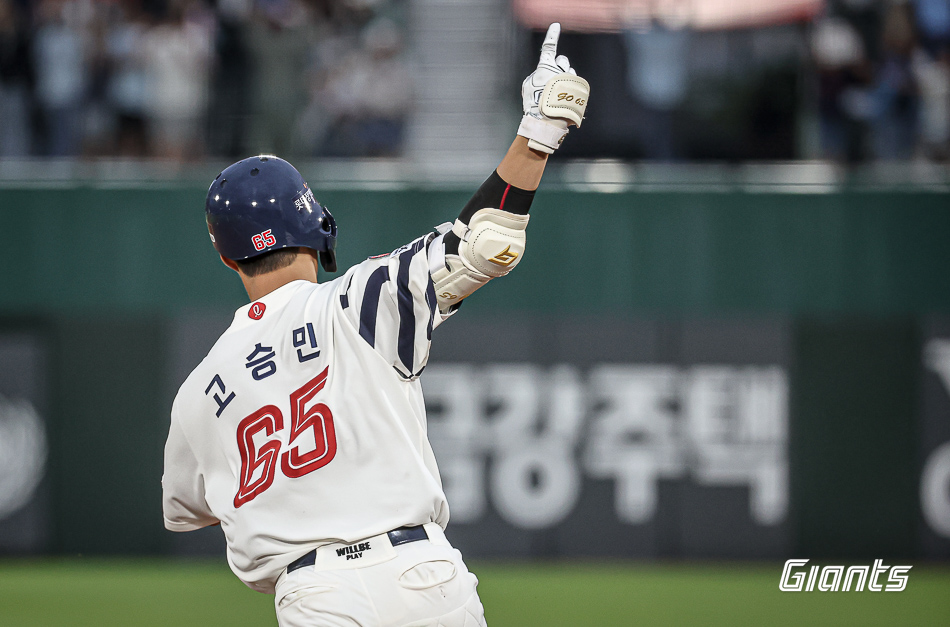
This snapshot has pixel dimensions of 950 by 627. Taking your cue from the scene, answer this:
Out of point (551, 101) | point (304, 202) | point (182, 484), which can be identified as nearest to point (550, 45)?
point (551, 101)

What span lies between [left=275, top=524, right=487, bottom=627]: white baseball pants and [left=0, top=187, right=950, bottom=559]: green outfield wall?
7.07 m

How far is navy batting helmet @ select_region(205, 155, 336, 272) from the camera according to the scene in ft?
10.1

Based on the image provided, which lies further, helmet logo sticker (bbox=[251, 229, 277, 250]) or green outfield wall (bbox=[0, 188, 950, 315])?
green outfield wall (bbox=[0, 188, 950, 315])

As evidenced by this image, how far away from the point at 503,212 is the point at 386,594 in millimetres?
965

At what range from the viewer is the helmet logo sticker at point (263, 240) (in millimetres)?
3088

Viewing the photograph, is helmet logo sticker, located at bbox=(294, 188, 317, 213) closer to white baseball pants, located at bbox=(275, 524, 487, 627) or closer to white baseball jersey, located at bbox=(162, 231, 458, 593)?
white baseball jersey, located at bbox=(162, 231, 458, 593)

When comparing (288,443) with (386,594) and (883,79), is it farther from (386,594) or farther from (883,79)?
(883,79)

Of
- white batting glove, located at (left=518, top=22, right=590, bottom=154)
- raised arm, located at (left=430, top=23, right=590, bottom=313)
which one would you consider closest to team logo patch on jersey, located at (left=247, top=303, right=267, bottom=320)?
raised arm, located at (left=430, top=23, right=590, bottom=313)

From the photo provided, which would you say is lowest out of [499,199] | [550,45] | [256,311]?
[256,311]

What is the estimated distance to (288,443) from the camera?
281 centimetres

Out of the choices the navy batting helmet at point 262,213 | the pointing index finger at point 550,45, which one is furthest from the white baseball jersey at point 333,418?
the pointing index finger at point 550,45

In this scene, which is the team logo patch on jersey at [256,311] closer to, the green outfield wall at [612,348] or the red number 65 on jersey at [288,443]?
the red number 65 on jersey at [288,443]

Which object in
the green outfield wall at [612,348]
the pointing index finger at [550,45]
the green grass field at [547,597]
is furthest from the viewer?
the green outfield wall at [612,348]

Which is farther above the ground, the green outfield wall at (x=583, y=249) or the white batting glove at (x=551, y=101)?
the white batting glove at (x=551, y=101)
